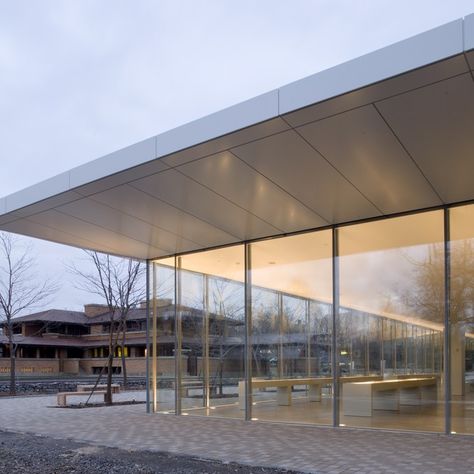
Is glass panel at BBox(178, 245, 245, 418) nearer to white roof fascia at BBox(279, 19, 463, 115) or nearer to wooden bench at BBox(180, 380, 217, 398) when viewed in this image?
wooden bench at BBox(180, 380, 217, 398)

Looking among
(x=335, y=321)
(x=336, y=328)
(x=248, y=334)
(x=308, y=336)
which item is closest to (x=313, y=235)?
(x=335, y=321)

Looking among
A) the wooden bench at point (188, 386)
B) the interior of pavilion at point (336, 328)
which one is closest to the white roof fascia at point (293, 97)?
the interior of pavilion at point (336, 328)

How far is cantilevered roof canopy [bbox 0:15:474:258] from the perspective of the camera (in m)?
7.28

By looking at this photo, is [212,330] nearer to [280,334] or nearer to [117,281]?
[280,334]

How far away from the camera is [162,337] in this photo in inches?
666

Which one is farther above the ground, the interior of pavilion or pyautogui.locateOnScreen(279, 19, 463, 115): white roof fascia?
pyautogui.locateOnScreen(279, 19, 463, 115): white roof fascia

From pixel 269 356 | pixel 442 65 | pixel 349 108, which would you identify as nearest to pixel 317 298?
pixel 269 356

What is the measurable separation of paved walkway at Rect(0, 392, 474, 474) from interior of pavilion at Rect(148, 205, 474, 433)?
0.81m

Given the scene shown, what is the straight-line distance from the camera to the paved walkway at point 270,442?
8602 millimetres

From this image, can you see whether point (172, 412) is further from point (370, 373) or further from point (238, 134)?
point (238, 134)

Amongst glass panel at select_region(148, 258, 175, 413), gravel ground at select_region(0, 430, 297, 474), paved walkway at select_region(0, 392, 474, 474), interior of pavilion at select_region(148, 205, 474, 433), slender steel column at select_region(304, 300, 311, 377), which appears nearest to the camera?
gravel ground at select_region(0, 430, 297, 474)

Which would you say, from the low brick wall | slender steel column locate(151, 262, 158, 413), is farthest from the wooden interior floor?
the low brick wall

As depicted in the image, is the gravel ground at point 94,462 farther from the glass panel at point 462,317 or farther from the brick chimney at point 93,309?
the brick chimney at point 93,309

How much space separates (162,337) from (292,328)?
4222mm
